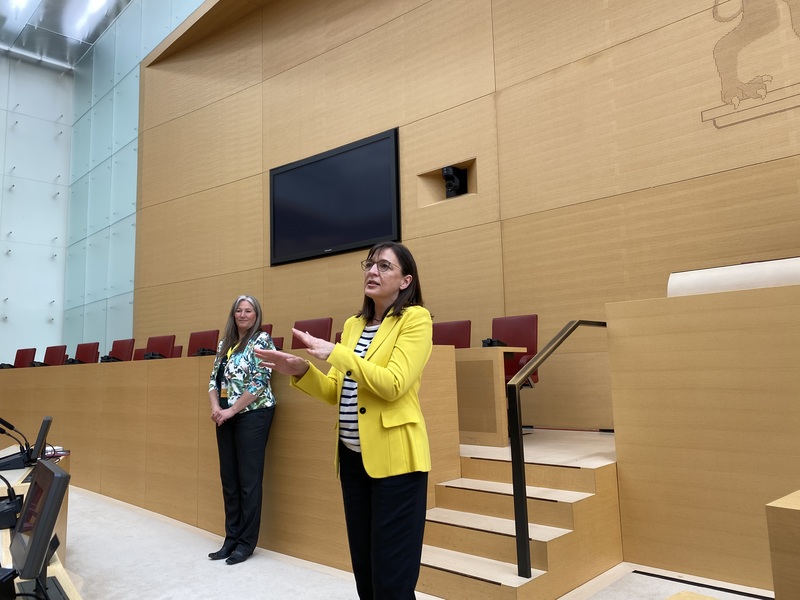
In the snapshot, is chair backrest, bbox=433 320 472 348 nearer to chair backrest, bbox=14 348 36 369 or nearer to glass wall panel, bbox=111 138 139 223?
chair backrest, bbox=14 348 36 369

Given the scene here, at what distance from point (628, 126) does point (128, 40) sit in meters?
7.92

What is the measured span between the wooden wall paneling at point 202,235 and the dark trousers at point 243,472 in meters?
3.93

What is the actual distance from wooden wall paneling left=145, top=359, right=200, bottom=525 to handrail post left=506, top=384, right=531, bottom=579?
7.14 ft

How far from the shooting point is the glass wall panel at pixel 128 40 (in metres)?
9.23

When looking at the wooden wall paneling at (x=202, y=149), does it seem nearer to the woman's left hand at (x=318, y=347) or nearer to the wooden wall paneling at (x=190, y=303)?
the wooden wall paneling at (x=190, y=303)

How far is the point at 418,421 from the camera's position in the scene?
1.71m

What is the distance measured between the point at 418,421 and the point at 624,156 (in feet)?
11.7

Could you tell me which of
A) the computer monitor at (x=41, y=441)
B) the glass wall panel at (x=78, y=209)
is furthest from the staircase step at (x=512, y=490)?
the glass wall panel at (x=78, y=209)

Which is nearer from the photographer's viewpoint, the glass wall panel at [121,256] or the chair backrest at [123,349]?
the chair backrest at [123,349]

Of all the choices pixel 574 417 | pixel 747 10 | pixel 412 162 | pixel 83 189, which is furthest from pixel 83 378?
pixel 83 189

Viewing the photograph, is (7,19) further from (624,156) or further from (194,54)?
(624,156)

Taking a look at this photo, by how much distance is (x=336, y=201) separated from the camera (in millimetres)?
6371

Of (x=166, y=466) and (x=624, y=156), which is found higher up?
(x=624, y=156)

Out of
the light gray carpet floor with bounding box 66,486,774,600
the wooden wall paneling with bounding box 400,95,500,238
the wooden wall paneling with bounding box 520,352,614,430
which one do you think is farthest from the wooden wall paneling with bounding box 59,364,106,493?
the wooden wall paneling with bounding box 520,352,614,430
